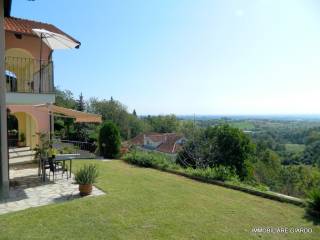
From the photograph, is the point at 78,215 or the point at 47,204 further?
the point at 47,204

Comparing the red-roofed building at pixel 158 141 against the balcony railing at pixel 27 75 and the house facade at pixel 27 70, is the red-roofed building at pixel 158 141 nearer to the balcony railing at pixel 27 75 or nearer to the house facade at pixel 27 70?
the house facade at pixel 27 70

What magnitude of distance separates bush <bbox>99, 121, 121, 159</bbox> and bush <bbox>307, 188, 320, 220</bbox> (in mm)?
16172

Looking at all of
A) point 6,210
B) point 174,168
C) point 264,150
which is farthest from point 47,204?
point 264,150

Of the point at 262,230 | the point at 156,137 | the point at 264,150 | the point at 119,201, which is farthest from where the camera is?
the point at 156,137

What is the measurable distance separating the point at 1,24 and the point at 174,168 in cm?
1095

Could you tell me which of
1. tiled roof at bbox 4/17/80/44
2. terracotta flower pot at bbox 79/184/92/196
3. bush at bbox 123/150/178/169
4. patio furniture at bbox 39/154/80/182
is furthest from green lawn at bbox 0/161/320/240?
tiled roof at bbox 4/17/80/44

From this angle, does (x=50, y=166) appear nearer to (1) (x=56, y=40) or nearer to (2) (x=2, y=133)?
(2) (x=2, y=133)

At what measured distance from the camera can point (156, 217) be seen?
8656 millimetres

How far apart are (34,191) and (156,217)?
5587 mm

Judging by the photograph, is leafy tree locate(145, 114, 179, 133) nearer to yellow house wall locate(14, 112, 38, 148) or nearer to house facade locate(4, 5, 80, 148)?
yellow house wall locate(14, 112, 38, 148)

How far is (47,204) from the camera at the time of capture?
992 cm

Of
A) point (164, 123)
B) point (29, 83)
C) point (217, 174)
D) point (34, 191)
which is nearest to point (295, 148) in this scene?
point (164, 123)

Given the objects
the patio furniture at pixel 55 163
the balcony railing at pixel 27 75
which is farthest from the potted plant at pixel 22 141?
the patio furniture at pixel 55 163

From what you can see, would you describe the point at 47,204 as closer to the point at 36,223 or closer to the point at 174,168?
the point at 36,223
